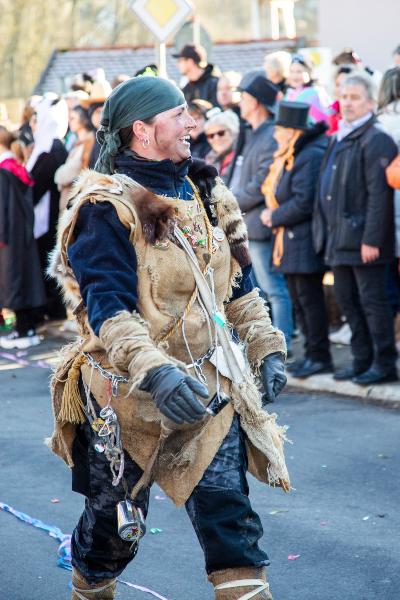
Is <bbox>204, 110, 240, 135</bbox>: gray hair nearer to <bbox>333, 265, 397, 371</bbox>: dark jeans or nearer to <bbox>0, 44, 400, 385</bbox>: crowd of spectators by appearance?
<bbox>0, 44, 400, 385</bbox>: crowd of spectators

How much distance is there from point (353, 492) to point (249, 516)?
242 centimetres

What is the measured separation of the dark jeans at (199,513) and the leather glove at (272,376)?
0.47 feet

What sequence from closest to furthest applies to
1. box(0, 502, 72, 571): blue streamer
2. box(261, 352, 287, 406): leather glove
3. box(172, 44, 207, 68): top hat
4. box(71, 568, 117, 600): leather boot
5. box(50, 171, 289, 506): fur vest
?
box(50, 171, 289, 506): fur vest < box(261, 352, 287, 406): leather glove < box(71, 568, 117, 600): leather boot < box(0, 502, 72, 571): blue streamer < box(172, 44, 207, 68): top hat

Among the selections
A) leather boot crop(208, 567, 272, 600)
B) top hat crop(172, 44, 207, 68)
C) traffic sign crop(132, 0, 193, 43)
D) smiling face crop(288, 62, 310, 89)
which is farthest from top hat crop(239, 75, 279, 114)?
leather boot crop(208, 567, 272, 600)

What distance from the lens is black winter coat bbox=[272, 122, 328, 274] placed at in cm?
868

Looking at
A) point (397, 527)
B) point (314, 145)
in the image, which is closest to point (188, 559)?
point (397, 527)

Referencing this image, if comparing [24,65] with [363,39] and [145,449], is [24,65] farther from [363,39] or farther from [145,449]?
[145,449]

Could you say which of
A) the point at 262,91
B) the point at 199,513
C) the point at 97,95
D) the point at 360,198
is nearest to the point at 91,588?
the point at 199,513

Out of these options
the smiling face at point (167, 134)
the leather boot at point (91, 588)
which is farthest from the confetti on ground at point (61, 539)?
the smiling face at point (167, 134)

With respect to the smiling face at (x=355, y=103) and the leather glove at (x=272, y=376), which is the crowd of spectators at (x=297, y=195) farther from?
the leather glove at (x=272, y=376)

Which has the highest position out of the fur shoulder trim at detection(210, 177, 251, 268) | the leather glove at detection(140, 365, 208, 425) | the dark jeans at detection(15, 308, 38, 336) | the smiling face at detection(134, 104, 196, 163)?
the smiling face at detection(134, 104, 196, 163)

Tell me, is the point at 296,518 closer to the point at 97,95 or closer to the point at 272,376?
the point at 272,376

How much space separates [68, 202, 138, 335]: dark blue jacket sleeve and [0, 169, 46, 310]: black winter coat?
7733 millimetres

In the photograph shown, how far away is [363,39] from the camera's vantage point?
764 inches
